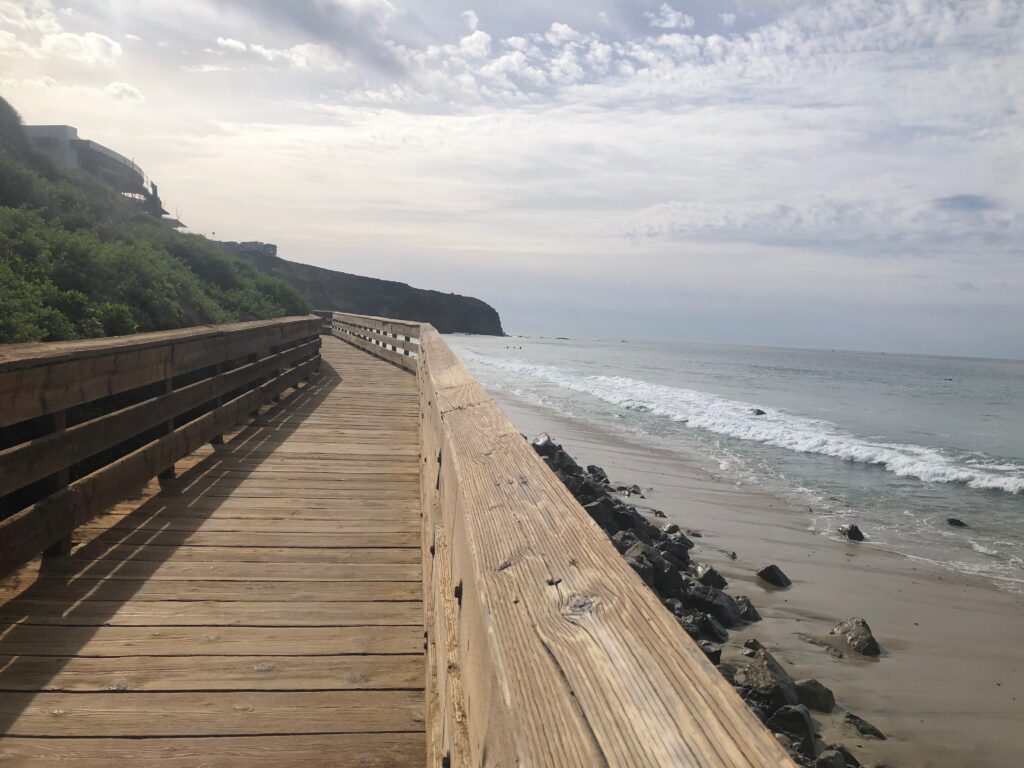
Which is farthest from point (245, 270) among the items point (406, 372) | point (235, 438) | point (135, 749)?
point (135, 749)

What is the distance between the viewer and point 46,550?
366cm

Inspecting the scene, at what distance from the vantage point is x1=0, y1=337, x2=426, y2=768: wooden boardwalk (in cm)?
235

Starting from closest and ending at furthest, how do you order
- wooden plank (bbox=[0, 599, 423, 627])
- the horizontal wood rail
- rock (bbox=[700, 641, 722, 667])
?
wooden plank (bbox=[0, 599, 423, 627]) < rock (bbox=[700, 641, 722, 667]) < the horizontal wood rail

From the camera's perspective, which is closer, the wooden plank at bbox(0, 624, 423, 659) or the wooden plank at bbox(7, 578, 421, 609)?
the wooden plank at bbox(0, 624, 423, 659)

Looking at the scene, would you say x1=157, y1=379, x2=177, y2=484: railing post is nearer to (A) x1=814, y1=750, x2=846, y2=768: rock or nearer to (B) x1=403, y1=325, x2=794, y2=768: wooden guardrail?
(B) x1=403, y1=325, x2=794, y2=768: wooden guardrail

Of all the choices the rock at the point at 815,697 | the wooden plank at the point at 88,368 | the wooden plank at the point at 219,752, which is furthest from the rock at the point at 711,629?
the wooden plank at the point at 88,368

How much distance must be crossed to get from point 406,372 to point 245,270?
11.7 m

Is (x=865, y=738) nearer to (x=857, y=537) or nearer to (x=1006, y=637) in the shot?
(x=1006, y=637)

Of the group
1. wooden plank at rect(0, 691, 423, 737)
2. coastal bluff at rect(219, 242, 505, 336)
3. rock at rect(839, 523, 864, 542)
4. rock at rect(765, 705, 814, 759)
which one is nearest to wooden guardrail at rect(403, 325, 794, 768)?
wooden plank at rect(0, 691, 423, 737)

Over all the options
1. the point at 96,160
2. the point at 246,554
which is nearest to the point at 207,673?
the point at 246,554

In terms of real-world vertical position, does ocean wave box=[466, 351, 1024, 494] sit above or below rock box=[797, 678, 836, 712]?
above

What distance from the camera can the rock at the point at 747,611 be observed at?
22.4 ft

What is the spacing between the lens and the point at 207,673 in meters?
2.74

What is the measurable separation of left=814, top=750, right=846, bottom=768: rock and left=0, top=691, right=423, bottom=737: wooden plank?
2937mm
